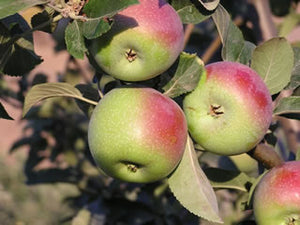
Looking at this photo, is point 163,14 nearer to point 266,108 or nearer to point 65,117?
point 266,108

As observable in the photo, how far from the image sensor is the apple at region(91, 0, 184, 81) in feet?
3.02

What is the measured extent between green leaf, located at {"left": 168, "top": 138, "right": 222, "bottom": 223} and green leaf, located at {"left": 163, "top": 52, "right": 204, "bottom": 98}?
94mm

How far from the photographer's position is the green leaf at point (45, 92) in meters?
1.05

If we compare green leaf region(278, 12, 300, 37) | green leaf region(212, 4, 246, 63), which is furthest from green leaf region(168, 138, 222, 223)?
green leaf region(278, 12, 300, 37)

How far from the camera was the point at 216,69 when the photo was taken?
3.40ft

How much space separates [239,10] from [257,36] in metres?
0.46

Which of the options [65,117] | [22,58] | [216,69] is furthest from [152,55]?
[65,117]

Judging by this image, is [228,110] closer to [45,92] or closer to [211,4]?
[211,4]

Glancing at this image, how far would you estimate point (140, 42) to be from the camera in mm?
925

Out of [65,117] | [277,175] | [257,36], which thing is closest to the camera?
[277,175]

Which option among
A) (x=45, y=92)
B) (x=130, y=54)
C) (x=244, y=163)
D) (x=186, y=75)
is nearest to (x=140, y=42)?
(x=130, y=54)

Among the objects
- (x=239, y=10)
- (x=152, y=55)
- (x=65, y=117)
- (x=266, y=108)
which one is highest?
(x=152, y=55)

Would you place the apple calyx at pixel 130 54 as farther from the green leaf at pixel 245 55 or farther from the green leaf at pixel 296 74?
the green leaf at pixel 296 74

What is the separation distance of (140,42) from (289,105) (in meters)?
0.37
